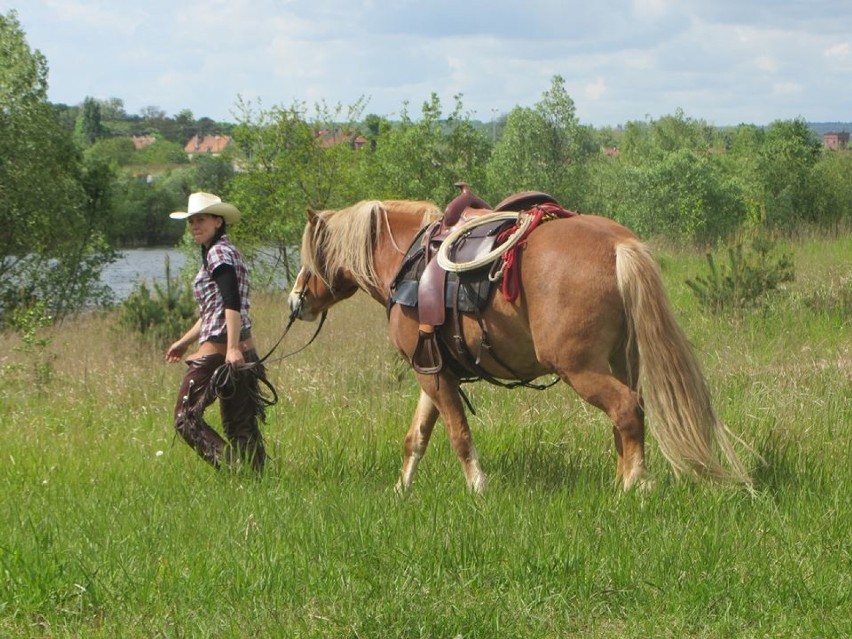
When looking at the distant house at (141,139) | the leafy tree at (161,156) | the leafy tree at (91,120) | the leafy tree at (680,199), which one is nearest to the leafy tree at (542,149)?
the leafy tree at (680,199)

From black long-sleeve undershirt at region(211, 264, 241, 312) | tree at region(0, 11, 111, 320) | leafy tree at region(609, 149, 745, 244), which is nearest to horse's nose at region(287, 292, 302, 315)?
black long-sleeve undershirt at region(211, 264, 241, 312)

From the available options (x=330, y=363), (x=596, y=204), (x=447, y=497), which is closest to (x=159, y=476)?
(x=447, y=497)

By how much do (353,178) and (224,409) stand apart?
889 inches

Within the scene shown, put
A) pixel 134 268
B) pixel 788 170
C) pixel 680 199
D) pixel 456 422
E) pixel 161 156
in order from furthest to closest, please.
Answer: pixel 161 156
pixel 134 268
pixel 788 170
pixel 680 199
pixel 456 422

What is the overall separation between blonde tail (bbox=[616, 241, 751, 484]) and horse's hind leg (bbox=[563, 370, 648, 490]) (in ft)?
0.28

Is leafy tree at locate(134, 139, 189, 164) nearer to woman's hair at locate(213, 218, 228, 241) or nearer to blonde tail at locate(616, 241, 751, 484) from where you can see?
woman's hair at locate(213, 218, 228, 241)

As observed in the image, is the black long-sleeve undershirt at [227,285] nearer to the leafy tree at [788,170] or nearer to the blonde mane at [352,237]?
the blonde mane at [352,237]

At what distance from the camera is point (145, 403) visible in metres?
9.44

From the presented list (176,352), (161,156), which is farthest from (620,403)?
(161,156)

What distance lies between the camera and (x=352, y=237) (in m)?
6.85

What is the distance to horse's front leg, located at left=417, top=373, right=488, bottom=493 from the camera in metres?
6.11

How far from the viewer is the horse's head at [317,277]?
704 cm

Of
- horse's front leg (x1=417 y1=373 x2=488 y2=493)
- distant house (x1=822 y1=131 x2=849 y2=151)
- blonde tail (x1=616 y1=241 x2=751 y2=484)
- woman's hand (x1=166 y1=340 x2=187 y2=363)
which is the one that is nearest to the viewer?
blonde tail (x1=616 y1=241 x2=751 y2=484)

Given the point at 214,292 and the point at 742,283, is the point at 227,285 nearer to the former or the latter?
the point at 214,292
